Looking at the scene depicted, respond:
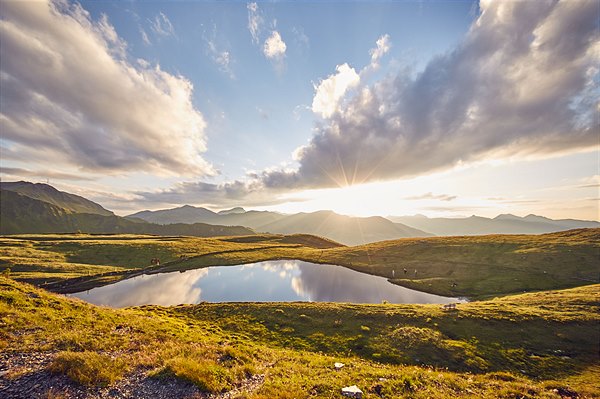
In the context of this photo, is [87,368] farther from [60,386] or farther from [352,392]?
[352,392]

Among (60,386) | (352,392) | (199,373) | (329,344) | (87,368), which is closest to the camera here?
(60,386)

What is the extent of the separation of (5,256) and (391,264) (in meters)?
136

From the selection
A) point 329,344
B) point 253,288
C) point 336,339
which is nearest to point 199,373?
point 329,344

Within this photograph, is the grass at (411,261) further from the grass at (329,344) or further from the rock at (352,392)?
the rock at (352,392)

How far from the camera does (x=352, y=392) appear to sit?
17.2 meters

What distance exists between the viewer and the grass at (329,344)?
1808cm

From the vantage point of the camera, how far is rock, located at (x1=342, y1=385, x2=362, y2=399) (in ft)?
55.5

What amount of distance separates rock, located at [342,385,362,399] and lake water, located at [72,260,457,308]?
140ft

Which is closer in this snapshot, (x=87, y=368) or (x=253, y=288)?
(x=87, y=368)

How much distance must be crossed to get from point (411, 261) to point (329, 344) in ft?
257

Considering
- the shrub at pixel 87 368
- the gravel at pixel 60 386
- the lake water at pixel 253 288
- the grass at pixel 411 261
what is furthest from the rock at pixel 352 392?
the grass at pixel 411 261

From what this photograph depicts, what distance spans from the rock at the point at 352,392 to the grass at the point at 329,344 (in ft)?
2.43

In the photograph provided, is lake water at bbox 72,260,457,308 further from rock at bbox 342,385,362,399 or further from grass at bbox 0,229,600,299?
rock at bbox 342,385,362,399

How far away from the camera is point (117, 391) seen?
47.6ft
